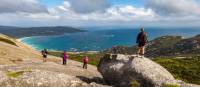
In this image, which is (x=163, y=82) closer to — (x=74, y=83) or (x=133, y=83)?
(x=133, y=83)

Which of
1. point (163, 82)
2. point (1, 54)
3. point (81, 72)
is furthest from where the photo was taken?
point (1, 54)

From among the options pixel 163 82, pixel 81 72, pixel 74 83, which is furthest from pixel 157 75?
pixel 81 72

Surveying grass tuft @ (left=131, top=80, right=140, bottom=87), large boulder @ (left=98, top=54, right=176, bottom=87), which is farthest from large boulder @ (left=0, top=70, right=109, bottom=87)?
grass tuft @ (left=131, top=80, right=140, bottom=87)

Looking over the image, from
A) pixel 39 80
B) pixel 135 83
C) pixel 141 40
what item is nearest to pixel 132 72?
pixel 135 83

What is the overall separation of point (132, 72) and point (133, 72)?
0.44ft

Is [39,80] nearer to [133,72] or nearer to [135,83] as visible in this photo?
[133,72]

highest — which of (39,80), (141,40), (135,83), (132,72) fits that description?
(141,40)

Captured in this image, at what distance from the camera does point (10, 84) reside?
116ft

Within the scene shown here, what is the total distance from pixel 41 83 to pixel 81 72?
→ 42.0ft

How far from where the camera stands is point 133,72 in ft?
118

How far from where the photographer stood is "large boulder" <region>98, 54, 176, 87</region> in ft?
115

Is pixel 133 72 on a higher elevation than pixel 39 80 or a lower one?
higher

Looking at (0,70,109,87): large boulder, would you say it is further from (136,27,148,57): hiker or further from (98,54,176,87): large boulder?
(136,27,148,57): hiker

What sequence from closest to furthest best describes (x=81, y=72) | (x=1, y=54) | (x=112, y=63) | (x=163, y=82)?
(x=163, y=82)
(x=112, y=63)
(x=81, y=72)
(x=1, y=54)
